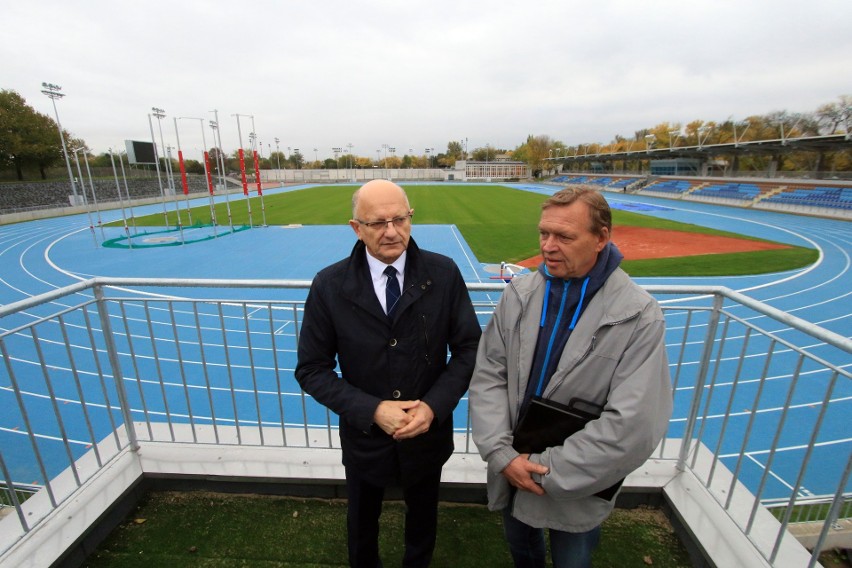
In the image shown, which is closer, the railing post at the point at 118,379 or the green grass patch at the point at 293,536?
the green grass patch at the point at 293,536

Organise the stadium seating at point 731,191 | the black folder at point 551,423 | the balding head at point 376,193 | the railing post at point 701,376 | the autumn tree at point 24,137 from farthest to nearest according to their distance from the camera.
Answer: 1. the autumn tree at point 24,137
2. the stadium seating at point 731,191
3. the railing post at point 701,376
4. the balding head at point 376,193
5. the black folder at point 551,423

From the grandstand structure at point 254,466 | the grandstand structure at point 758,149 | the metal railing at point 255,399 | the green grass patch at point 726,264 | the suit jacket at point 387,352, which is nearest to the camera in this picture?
the suit jacket at point 387,352

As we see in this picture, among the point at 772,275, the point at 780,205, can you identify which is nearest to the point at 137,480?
the point at 772,275

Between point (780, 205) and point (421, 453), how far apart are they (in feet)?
134

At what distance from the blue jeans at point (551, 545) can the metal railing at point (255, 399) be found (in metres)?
0.91

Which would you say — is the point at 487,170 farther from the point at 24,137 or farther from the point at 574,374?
the point at 574,374

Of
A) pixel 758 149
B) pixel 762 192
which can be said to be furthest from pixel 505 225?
pixel 758 149

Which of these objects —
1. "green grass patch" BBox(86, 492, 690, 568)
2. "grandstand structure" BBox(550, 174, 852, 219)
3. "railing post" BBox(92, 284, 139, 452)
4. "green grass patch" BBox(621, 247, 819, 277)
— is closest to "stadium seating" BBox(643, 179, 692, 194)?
"grandstand structure" BBox(550, 174, 852, 219)

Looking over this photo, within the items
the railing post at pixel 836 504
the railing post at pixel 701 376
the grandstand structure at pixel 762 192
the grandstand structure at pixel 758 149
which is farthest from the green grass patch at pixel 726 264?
the grandstand structure at pixel 758 149

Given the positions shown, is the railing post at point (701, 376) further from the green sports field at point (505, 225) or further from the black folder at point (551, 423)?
the green sports field at point (505, 225)

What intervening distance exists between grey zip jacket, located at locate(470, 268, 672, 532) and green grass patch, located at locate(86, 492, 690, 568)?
88 centimetres

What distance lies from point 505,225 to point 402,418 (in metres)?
24.2

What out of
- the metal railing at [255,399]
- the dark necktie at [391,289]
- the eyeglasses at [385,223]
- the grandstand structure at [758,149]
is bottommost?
the metal railing at [255,399]

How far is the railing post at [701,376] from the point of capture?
8.05 feet
